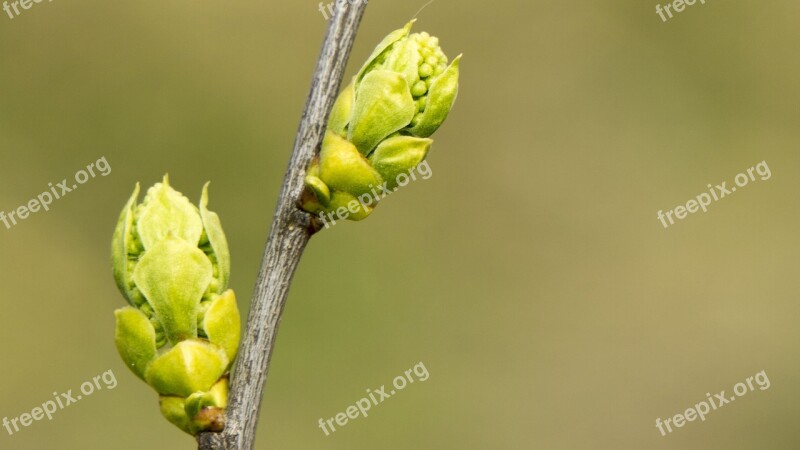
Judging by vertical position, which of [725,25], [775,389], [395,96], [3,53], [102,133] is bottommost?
[775,389]

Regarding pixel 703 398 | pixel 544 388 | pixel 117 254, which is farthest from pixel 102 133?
pixel 117 254

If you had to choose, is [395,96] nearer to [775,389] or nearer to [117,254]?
[117,254]
